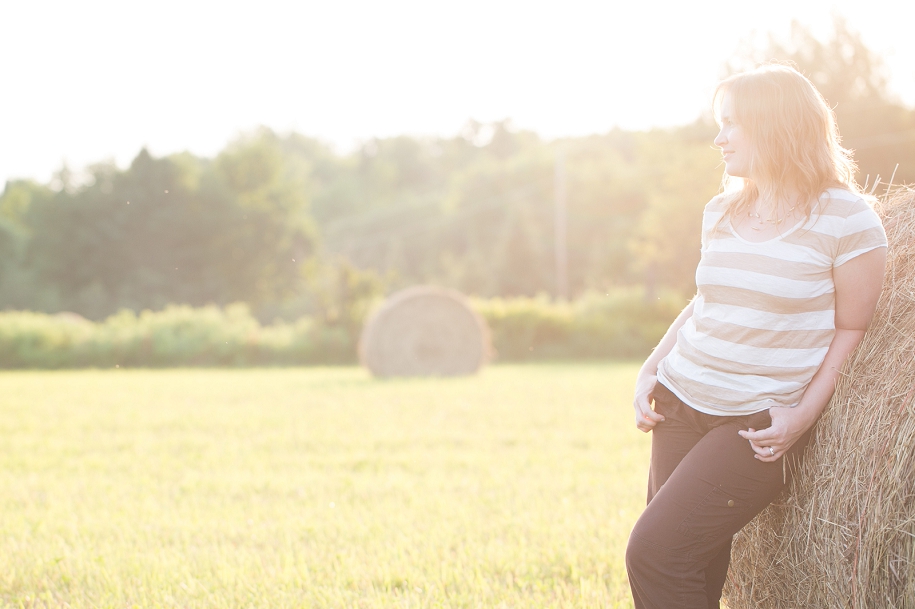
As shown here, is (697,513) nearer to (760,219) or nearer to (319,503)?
(760,219)

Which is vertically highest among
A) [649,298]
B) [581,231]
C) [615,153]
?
[615,153]

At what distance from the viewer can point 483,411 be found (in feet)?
30.2

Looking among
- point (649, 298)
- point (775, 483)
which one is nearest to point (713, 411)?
point (775, 483)

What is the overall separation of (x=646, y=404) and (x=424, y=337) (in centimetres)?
1212

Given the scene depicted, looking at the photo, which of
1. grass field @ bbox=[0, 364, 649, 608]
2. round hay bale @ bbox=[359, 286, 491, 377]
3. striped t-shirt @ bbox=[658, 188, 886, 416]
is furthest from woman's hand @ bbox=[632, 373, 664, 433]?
round hay bale @ bbox=[359, 286, 491, 377]

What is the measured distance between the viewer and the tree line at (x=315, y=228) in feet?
92.9

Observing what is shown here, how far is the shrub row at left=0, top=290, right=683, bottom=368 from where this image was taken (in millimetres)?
18469

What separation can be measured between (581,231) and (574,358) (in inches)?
1017

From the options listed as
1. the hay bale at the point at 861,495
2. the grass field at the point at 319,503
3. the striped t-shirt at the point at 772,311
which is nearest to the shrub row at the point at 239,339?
the grass field at the point at 319,503

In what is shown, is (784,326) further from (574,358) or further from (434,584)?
(574,358)

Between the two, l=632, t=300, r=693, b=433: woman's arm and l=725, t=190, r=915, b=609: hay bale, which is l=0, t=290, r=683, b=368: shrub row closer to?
l=632, t=300, r=693, b=433: woman's arm

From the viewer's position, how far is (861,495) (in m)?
2.25

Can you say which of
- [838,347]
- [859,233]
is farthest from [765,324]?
[859,233]

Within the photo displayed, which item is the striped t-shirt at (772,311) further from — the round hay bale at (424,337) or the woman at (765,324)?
the round hay bale at (424,337)
